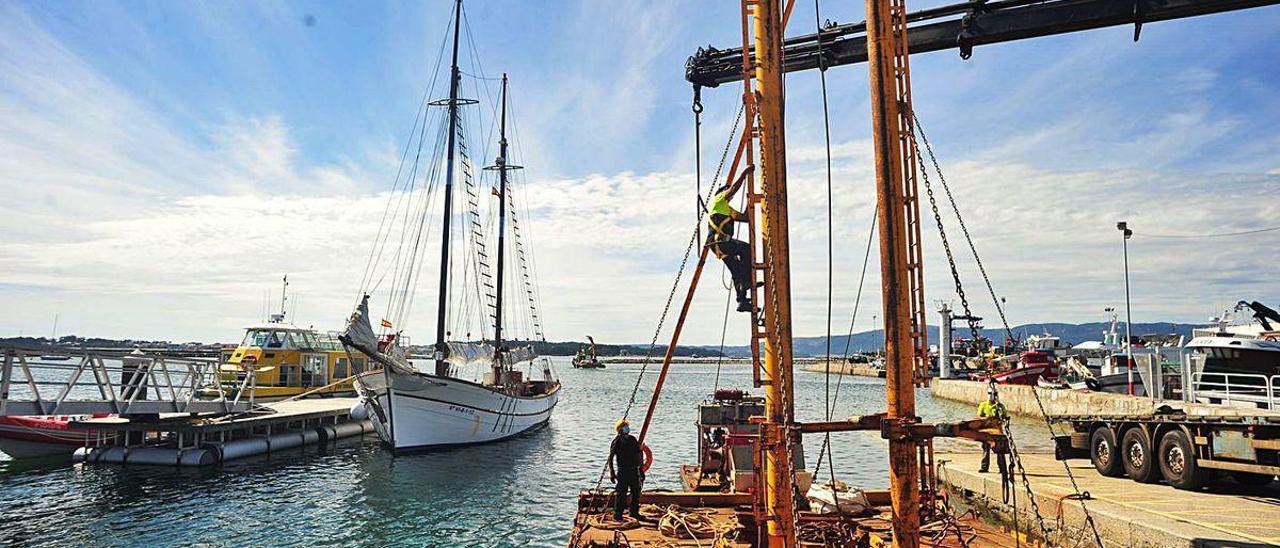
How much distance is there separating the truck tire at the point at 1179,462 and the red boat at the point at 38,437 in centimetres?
3102

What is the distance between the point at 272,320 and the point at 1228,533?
38809 millimetres

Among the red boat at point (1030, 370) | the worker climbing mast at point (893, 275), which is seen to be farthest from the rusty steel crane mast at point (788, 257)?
the red boat at point (1030, 370)

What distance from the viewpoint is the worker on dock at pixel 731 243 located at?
31.2 ft

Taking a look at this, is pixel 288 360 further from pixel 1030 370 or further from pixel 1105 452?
pixel 1030 370

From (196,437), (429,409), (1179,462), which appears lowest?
(196,437)

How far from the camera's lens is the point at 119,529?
52.7 ft

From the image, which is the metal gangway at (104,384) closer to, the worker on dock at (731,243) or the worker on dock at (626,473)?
the worker on dock at (626,473)

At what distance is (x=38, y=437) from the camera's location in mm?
23938

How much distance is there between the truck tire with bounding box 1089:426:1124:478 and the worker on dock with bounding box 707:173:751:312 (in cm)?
1059

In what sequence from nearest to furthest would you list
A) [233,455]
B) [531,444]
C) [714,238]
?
[714,238]
[233,455]
[531,444]

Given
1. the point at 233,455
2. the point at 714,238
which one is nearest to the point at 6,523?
the point at 233,455

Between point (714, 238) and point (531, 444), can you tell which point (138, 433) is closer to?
point (531, 444)

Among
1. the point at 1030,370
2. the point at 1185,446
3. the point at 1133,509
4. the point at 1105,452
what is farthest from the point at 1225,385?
the point at 1030,370

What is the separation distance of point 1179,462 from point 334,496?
67.5ft
